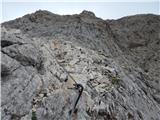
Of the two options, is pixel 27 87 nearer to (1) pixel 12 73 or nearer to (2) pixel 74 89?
(1) pixel 12 73

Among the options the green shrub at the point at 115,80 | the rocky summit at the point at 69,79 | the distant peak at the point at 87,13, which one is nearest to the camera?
the rocky summit at the point at 69,79

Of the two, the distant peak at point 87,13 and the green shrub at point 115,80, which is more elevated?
the distant peak at point 87,13

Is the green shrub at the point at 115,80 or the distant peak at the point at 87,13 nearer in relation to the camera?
the green shrub at the point at 115,80

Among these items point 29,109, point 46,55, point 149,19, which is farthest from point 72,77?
point 149,19

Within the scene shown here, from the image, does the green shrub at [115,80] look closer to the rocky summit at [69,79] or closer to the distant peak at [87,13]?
the rocky summit at [69,79]

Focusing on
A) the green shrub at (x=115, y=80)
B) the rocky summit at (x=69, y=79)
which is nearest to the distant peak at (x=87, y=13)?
the rocky summit at (x=69, y=79)

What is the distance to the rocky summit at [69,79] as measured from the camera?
1791 centimetres

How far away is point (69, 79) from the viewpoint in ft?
70.1

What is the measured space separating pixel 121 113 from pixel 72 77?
3857 millimetres

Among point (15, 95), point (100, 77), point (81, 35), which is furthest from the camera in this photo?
point (81, 35)

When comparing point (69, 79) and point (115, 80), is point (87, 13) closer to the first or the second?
point (115, 80)

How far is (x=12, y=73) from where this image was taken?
18.2m

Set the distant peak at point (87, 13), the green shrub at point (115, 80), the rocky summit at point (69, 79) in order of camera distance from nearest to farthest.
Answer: the rocky summit at point (69, 79), the green shrub at point (115, 80), the distant peak at point (87, 13)

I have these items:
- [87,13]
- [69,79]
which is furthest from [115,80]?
[87,13]
